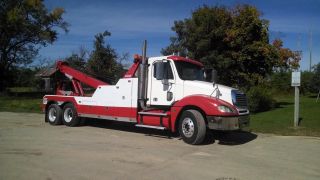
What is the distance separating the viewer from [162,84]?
13461 mm

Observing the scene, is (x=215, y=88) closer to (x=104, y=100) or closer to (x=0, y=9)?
(x=104, y=100)

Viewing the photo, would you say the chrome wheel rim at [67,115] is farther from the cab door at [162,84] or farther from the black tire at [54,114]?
the cab door at [162,84]

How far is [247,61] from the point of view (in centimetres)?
2864

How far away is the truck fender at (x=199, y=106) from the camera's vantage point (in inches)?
461

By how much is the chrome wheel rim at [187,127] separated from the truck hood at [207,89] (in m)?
0.94

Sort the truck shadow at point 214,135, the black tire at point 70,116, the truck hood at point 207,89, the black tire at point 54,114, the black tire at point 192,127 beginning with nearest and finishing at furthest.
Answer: the black tire at point 192,127
the truck hood at point 207,89
the truck shadow at point 214,135
the black tire at point 70,116
the black tire at point 54,114

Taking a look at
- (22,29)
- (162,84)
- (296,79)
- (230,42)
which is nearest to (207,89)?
(162,84)

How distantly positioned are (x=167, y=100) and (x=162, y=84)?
56 centimetres

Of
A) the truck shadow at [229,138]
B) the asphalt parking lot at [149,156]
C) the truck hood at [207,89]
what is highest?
the truck hood at [207,89]

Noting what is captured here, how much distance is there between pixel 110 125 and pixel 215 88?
21.1 ft

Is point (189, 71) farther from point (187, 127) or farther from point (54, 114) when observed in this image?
point (54, 114)

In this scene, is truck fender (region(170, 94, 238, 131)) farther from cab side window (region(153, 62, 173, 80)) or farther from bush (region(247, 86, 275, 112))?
bush (region(247, 86, 275, 112))

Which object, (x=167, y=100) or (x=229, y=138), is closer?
(x=167, y=100)

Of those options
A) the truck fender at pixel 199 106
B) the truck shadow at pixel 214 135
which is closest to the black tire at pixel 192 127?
the truck fender at pixel 199 106
